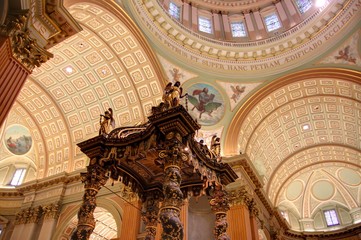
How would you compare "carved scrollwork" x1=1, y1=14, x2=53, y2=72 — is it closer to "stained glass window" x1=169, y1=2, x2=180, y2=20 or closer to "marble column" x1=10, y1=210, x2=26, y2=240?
"marble column" x1=10, y1=210, x2=26, y2=240

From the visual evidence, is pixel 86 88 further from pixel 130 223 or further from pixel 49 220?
pixel 130 223

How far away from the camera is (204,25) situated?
60.8 feet

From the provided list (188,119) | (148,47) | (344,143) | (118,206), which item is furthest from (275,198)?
(188,119)

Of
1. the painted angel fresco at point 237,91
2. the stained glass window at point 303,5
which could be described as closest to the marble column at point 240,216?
the painted angel fresco at point 237,91

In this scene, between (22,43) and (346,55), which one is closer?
(22,43)

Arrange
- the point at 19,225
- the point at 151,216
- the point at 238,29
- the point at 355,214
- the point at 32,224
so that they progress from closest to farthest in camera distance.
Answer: the point at 151,216 < the point at 32,224 < the point at 19,225 < the point at 238,29 < the point at 355,214

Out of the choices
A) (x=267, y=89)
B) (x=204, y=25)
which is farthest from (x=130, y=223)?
(x=204, y=25)

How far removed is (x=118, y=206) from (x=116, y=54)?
6.79 m

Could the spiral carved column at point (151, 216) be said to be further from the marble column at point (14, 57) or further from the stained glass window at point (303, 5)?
the stained glass window at point (303, 5)

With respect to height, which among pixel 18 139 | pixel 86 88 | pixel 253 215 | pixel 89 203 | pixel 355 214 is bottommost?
pixel 89 203

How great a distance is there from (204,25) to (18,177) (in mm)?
13388

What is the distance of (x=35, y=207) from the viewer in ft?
50.0

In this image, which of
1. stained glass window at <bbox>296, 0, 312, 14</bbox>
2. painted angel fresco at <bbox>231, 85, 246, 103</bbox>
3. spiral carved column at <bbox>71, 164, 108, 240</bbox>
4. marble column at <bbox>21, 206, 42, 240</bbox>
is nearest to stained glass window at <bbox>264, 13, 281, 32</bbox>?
stained glass window at <bbox>296, 0, 312, 14</bbox>

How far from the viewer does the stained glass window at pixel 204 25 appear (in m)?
18.2
